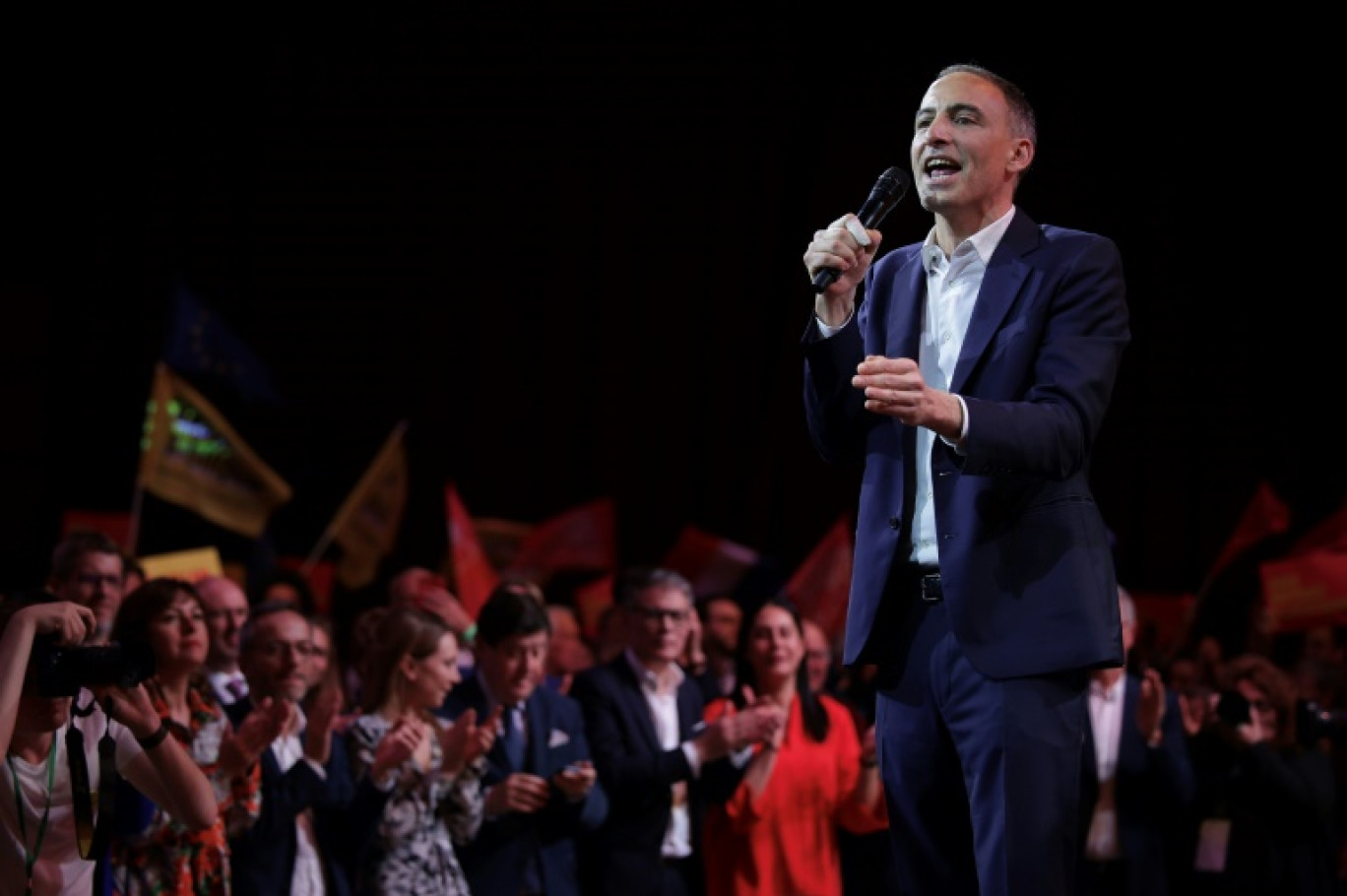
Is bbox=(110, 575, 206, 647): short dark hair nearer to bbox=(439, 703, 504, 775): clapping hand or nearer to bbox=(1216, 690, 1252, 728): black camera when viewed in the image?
bbox=(439, 703, 504, 775): clapping hand

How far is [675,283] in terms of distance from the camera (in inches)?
523

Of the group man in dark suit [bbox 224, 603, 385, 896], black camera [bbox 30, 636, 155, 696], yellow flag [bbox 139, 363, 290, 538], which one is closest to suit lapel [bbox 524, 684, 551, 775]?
man in dark suit [bbox 224, 603, 385, 896]

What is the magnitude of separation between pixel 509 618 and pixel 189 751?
111cm

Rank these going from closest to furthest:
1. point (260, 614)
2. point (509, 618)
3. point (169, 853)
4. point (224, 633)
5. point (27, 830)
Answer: point (27, 830) → point (169, 853) → point (260, 614) → point (509, 618) → point (224, 633)

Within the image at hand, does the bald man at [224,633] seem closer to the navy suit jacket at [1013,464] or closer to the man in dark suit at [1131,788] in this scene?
the man in dark suit at [1131,788]

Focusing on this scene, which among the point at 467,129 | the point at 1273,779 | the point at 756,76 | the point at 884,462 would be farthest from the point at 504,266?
the point at 884,462

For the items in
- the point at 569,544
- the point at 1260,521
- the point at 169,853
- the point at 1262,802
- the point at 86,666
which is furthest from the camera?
the point at 1260,521

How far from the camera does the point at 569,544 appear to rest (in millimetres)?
8961

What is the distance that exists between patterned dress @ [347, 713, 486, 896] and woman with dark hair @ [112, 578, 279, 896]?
Answer: 34cm

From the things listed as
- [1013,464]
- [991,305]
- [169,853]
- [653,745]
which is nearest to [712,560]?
[653,745]

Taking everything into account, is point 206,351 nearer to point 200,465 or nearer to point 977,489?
point 200,465

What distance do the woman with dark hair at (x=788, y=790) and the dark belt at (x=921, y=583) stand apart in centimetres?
290

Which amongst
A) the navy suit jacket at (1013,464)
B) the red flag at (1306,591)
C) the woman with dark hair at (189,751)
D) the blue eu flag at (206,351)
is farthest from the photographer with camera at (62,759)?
the red flag at (1306,591)

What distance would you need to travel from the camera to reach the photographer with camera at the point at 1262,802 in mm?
5992
